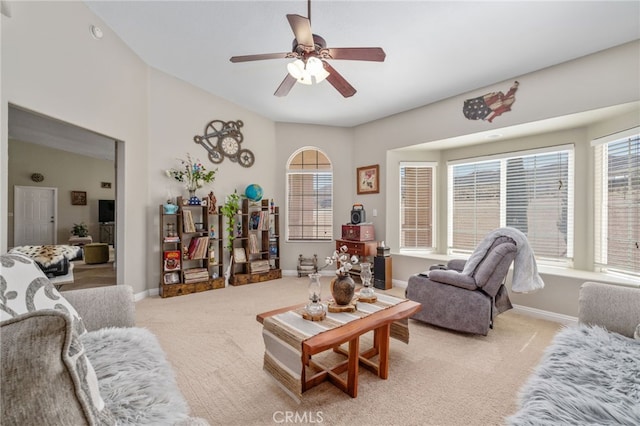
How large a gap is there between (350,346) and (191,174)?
3300 mm

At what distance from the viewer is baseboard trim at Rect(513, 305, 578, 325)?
9.63ft

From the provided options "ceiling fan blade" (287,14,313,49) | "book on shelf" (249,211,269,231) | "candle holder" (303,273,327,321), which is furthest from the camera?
"book on shelf" (249,211,269,231)

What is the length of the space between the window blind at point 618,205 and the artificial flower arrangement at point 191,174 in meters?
4.81

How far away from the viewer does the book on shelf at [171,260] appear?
3.72 m

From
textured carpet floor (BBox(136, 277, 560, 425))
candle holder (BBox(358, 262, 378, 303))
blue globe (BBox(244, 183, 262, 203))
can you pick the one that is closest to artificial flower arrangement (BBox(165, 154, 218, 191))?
blue globe (BBox(244, 183, 262, 203))

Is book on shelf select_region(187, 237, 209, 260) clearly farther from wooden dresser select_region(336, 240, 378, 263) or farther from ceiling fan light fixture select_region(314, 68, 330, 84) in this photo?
ceiling fan light fixture select_region(314, 68, 330, 84)

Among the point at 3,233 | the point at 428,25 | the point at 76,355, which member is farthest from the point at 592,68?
the point at 3,233

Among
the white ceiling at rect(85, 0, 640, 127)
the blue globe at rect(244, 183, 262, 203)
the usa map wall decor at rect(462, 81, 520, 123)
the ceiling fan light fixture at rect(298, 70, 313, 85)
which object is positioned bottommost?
the blue globe at rect(244, 183, 262, 203)

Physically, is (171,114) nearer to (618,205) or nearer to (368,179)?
(368,179)

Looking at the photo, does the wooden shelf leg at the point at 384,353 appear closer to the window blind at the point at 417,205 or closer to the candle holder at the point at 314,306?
the candle holder at the point at 314,306

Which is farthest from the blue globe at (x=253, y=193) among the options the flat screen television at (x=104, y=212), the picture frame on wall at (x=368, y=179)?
the flat screen television at (x=104, y=212)

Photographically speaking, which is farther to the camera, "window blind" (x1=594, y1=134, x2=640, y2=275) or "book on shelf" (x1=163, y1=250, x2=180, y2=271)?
"book on shelf" (x1=163, y1=250, x2=180, y2=271)

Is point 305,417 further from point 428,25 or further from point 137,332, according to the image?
point 428,25

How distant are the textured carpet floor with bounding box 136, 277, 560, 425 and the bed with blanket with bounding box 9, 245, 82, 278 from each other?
879 millimetres
